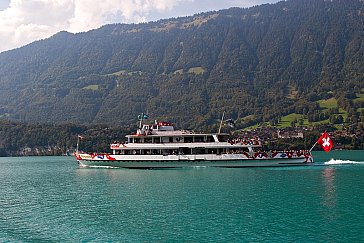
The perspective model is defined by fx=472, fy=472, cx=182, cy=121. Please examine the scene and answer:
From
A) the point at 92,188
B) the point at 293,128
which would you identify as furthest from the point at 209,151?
the point at 293,128

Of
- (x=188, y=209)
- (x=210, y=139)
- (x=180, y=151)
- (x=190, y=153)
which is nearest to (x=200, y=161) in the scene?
(x=190, y=153)

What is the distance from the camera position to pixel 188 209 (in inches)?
1459

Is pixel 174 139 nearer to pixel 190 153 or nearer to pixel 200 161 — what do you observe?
pixel 190 153

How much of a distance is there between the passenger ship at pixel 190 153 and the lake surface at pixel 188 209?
34.7 ft

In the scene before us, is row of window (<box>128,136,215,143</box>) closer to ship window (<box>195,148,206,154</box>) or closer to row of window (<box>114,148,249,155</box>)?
ship window (<box>195,148,206,154</box>)

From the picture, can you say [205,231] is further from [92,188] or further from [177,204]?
[92,188]

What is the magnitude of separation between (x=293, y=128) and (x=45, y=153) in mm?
95404

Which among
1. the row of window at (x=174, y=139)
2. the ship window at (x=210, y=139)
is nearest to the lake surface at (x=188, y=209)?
the ship window at (x=210, y=139)

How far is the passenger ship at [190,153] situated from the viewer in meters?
71.2

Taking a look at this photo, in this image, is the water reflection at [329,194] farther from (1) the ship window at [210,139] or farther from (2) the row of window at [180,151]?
(1) the ship window at [210,139]

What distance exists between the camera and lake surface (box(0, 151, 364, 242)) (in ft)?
97.0

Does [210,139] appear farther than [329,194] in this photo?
Result: Yes

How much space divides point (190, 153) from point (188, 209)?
35192mm

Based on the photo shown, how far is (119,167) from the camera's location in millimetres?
73312
